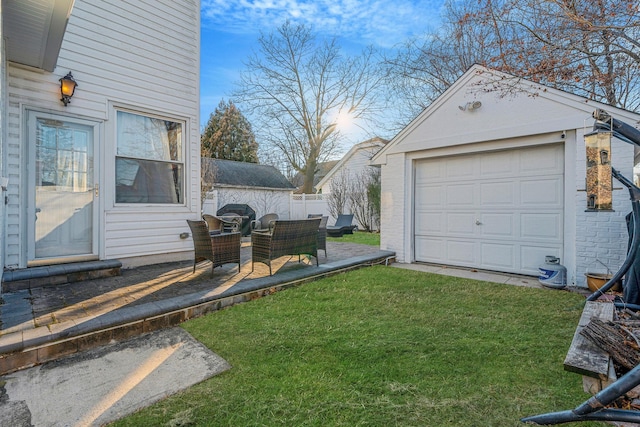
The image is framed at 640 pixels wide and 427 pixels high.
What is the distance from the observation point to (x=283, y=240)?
15.7 feet

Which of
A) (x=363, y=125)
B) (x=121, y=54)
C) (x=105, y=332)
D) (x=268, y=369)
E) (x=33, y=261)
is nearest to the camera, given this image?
(x=268, y=369)

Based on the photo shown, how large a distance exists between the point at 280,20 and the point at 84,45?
45.9 ft

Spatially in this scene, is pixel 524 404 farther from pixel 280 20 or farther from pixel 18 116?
pixel 280 20

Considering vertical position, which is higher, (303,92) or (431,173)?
(303,92)

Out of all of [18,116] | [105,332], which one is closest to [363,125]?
[18,116]

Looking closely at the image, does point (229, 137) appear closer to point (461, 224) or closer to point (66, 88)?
point (66, 88)

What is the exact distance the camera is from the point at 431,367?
2387 mm

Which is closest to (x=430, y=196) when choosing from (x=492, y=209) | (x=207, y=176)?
(x=492, y=209)

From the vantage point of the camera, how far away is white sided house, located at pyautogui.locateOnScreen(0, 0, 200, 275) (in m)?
4.01

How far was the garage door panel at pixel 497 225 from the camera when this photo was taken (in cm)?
564

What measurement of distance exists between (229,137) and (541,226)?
2488 centimetres

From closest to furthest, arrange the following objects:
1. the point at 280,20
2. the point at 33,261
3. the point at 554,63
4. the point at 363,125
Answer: the point at 33,261, the point at 554,63, the point at 280,20, the point at 363,125

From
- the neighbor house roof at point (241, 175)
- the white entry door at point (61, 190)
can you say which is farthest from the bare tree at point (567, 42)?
the neighbor house roof at point (241, 175)

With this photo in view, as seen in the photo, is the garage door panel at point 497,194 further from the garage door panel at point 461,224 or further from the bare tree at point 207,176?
the bare tree at point 207,176
